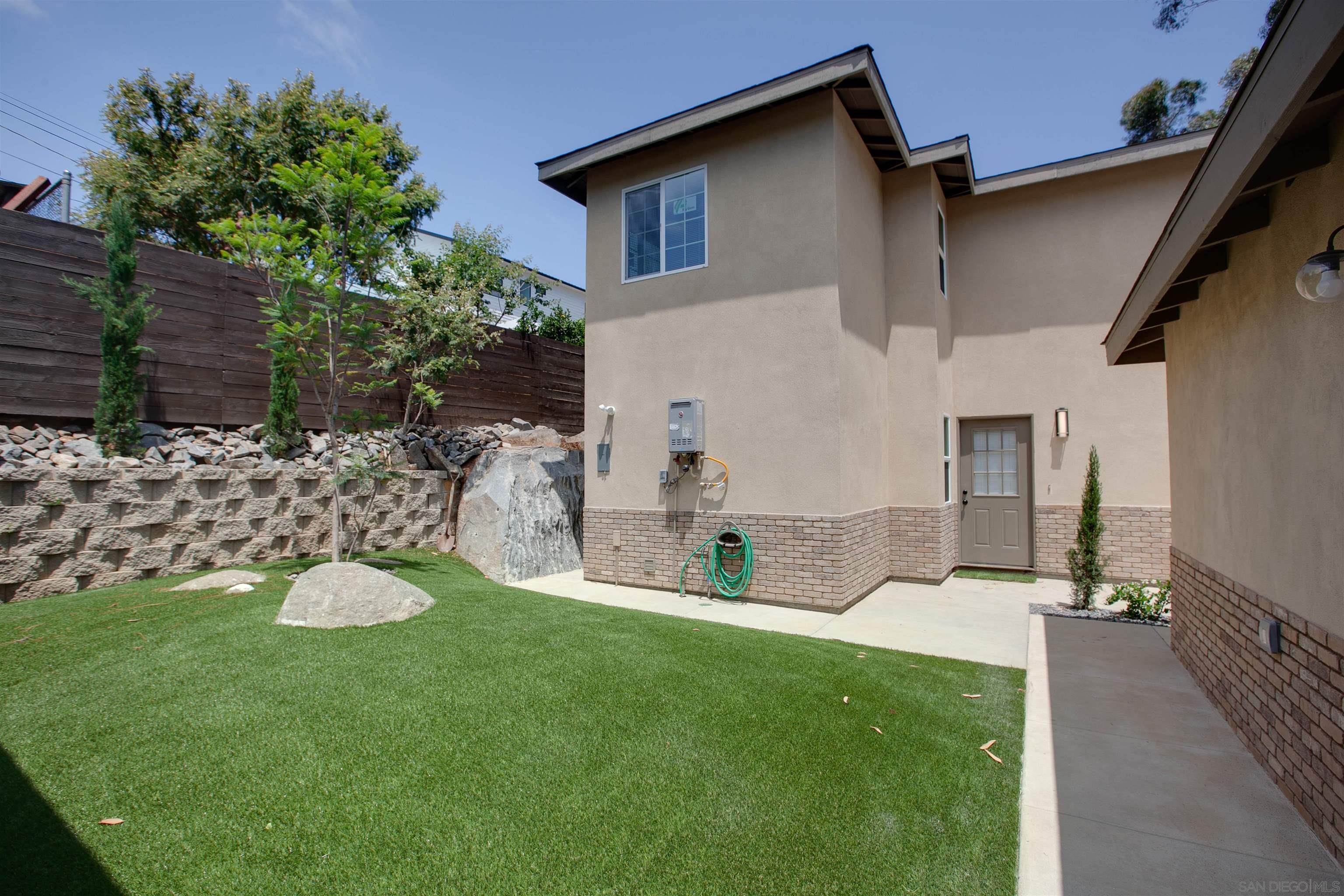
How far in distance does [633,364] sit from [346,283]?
335 cm

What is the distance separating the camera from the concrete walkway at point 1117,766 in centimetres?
246

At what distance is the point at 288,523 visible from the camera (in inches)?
293

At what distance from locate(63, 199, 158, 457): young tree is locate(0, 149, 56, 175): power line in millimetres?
14985

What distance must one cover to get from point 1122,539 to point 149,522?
11.3 m

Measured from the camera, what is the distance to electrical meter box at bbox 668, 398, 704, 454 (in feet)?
23.8

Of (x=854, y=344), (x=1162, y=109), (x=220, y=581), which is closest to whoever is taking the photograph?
(x=220, y=581)

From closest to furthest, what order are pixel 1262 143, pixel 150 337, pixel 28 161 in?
pixel 1262 143 < pixel 150 337 < pixel 28 161

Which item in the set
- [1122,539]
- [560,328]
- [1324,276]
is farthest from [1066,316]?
[560,328]

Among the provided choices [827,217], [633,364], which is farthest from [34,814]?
[827,217]

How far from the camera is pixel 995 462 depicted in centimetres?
921

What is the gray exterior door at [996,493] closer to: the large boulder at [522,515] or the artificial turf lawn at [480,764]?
the artificial turf lawn at [480,764]

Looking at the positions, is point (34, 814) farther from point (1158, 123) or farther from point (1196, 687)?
point (1158, 123)

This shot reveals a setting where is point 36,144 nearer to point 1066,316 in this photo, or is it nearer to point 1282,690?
point 1066,316

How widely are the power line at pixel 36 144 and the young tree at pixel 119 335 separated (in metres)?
13.3
